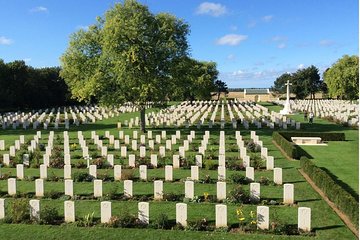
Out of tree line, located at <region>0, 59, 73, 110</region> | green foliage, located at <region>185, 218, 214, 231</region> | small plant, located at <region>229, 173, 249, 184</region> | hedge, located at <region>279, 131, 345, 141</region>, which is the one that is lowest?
green foliage, located at <region>185, 218, 214, 231</region>

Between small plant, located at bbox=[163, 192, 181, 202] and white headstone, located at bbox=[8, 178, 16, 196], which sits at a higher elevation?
white headstone, located at bbox=[8, 178, 16, 196]

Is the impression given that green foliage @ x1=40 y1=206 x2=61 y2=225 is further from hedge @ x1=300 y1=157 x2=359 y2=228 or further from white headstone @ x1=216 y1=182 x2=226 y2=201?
hedge @ x1=300 y1=157 x2=359 y2=228

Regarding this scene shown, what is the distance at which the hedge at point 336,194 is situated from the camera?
429 inches

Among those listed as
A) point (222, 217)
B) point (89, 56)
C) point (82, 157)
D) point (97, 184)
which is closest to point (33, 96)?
point (89, 56)

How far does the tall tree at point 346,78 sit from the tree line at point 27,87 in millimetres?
46352

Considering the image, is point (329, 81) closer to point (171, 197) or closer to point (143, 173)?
point (143, 173)

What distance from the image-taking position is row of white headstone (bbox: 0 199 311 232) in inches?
416

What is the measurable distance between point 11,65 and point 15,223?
193 ft

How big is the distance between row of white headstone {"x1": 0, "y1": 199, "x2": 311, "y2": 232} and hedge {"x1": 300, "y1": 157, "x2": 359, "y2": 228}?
4.36ft

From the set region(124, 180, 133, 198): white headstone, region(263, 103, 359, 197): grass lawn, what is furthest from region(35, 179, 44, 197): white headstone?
region(263, 103, 359, 197): grass lawn

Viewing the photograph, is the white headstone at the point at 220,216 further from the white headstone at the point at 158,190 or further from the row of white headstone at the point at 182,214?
the white headstone at the point at 158,190

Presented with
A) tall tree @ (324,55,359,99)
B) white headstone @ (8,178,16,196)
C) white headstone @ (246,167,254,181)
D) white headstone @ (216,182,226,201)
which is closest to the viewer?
white headstone @ (216,182,226,201)

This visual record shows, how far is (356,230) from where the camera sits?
10.5 meters

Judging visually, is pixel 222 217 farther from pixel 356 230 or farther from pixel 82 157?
pixel 82 157
